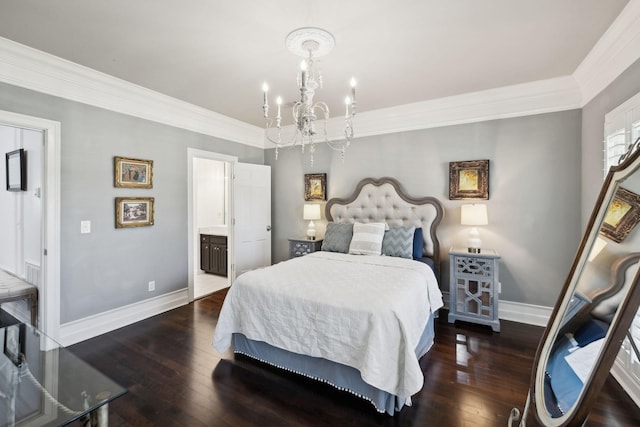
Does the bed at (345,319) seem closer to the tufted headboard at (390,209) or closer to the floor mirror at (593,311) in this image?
the tufted headboard at (390,209)

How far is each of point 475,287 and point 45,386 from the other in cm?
357

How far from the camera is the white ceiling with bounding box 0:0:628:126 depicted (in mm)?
1966

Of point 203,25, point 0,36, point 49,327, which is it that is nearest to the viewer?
point 203,25

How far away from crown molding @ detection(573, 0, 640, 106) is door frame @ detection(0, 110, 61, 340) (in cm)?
465

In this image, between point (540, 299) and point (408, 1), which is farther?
point (540, 299)

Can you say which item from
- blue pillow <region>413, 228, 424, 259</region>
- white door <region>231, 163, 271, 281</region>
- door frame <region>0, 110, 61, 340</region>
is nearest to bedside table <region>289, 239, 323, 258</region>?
white door <region>231, 163, 271, 281</region>

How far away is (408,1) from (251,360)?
300cm

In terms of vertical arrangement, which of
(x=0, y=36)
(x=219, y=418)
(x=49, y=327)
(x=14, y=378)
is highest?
(x=0, y=36)

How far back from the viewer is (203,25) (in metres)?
2.16

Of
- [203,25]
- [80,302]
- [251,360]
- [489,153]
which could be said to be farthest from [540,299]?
[80,302]

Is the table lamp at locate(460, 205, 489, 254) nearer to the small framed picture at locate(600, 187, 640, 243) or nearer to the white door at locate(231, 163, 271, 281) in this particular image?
the small framed picture at locate(600, 187, 640, 243)

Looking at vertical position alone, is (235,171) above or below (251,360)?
above

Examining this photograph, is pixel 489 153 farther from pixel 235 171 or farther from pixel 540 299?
pixel 235 171

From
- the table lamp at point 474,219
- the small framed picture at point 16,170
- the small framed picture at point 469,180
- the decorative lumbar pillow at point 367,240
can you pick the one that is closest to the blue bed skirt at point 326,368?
the decorative lumbar pillow at point 367,240
